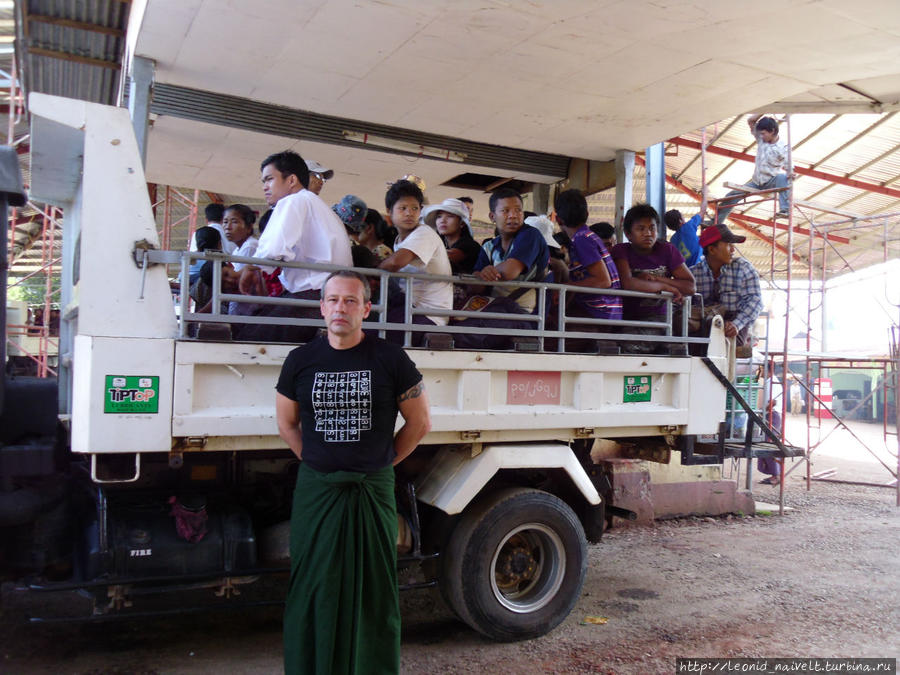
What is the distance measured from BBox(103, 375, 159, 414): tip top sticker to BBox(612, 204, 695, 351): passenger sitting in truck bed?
287 cm

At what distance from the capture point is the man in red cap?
201 inches

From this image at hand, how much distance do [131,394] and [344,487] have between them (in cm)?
98

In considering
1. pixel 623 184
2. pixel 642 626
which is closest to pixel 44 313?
pixel 623 184

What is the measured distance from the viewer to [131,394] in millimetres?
2926

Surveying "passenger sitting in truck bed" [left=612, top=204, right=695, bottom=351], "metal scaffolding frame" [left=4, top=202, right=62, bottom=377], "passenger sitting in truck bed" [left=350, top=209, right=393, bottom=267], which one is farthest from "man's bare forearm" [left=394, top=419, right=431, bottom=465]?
"metal scaffolding frame" [left=4, top=202, right=62, bottom=377]

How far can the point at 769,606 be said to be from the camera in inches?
182

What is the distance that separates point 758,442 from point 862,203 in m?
13.7

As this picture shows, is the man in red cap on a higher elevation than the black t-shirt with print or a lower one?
higher

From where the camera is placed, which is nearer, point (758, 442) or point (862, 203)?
point (758, 442)

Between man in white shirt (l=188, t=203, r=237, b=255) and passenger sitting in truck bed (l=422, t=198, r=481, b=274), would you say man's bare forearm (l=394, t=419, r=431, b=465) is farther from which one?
man in white shirt (l=188, t=203, r=237, b=255)

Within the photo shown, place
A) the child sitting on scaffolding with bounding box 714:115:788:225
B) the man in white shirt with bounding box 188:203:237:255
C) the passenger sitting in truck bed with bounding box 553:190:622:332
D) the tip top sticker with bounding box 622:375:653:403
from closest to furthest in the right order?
1. the tip top sticker with bounding box 622:375:653:403
2. the passenger sitting in truck bed with bounding box 553:190:622:332
3. the man in white shirt with bounding box 188:203:237:255
4. the child sitting on scaffolding with bounding box 714:115:788:225

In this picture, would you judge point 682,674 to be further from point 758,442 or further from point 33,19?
point 33,19

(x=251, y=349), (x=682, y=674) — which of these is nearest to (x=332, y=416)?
(x=251, y=349)

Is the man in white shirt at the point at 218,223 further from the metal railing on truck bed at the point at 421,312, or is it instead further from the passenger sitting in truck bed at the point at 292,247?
the metal railing on truck bed at the point at 421,312
